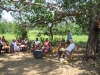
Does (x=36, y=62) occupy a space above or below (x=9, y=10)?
below

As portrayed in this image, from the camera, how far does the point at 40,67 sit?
1016 centimetres

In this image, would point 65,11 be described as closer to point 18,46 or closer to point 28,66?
point 28,66

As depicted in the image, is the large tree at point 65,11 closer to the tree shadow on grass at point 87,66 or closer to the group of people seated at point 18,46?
the tree shadow on grass at point 87,66

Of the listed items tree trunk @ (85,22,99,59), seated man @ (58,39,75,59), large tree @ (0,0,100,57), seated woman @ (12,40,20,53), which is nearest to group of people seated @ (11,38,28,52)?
seated woman @ (12,40,20,53)

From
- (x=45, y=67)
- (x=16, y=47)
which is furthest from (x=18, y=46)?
(x=45, y=67)

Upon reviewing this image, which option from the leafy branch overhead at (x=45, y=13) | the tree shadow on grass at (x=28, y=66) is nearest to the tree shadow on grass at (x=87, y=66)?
the tree shadow on grass at (x=28, y=66)

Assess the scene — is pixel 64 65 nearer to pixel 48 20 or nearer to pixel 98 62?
pixel 98 62

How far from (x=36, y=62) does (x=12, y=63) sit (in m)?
1.24

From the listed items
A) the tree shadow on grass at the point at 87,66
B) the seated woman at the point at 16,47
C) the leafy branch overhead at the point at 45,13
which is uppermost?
the leafy branch overhead at the point at 45,13

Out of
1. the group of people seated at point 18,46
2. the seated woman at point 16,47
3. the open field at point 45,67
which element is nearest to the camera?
the open field at point 45,67

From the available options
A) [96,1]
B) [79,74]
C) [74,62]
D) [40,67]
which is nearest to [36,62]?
[40,67]

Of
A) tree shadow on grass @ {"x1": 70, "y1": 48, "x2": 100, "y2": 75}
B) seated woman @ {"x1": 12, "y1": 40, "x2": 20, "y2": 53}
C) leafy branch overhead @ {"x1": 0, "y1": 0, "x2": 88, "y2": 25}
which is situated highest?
leafy branch overhead @ {"x1": 0, "y1": 0, "x2": 88, "y2": 25}

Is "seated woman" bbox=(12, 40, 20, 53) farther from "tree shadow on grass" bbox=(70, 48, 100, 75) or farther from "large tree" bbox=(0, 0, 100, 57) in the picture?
"tree shadow on grass" bbox=(70, 48, 100, 75)

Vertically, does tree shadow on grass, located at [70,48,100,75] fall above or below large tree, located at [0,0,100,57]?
below
